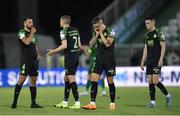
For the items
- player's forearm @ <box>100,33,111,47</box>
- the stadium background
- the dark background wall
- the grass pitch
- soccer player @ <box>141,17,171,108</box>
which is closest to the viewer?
the grass pitch

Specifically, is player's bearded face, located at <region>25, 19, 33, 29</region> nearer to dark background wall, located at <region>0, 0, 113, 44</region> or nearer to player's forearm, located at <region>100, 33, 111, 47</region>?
player's forearm, located at <region>100, 33, 111, 47</region>

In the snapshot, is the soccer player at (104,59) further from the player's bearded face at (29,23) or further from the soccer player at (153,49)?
the player's bearded face at (29,23)

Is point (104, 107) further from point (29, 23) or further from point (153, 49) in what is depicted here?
point (29, 23)

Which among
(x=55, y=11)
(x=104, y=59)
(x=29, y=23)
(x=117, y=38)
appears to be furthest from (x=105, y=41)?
(x=55, y=11)

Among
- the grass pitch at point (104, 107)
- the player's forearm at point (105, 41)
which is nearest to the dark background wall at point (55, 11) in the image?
the grass pitch at point (104, 107)

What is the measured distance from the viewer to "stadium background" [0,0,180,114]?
2411 centimetres

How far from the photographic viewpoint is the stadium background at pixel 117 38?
2411 cm

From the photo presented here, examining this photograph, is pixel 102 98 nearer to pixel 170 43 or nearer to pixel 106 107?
pixel 106 107

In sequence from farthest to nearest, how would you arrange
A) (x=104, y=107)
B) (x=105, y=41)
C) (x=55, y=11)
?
(x=55, y=11)
(x=104, y=107)
(x=105, y=41)

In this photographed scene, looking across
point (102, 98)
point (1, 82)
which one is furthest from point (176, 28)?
point (102, 98)

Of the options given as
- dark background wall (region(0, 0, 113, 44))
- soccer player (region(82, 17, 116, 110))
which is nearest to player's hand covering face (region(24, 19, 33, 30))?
soccer player (region(82, 17, 116, 110))

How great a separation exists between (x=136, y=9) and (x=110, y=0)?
25.3ft

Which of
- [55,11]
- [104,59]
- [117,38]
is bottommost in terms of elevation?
[104,59]

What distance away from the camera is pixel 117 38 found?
2984 cm
